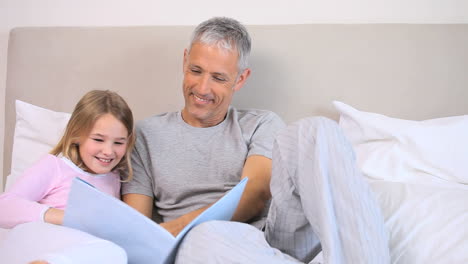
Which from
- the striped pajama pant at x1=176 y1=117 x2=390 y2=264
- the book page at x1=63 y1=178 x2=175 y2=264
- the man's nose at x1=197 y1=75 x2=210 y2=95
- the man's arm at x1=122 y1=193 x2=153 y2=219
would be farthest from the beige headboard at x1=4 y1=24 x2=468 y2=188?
the book page at x1=63 y1=178 x2=175 y2=264

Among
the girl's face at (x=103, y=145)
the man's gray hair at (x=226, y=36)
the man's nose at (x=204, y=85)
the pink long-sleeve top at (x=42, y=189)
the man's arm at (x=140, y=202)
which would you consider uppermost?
the man's gray hair at (x=226, y=36)

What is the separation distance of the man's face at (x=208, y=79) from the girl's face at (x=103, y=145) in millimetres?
251

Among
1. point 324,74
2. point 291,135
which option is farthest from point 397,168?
point 291,135

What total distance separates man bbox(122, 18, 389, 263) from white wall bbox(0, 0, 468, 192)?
0.35m

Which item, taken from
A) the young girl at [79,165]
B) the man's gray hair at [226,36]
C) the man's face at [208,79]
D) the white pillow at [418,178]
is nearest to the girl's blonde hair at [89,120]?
the young girl at [79,165]

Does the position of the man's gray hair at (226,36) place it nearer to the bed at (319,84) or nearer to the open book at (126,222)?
the bed at (319,84)

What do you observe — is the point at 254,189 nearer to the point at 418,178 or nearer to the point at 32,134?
the point at 418,178

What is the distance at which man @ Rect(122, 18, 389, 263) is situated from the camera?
100 cm

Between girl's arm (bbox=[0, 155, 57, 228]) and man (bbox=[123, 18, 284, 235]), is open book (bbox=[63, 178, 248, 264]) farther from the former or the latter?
man (bbox=[123, 18, 284, 235])

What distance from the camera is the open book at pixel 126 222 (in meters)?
1.00

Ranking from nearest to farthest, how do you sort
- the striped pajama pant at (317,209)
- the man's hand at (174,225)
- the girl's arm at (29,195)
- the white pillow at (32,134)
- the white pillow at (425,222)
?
the striped pajama pant at (317,209) → the white pillow at (425,222) → the girl's arm at (29,195) → the man's hand at (174,225) → the white pillow at (32,134)

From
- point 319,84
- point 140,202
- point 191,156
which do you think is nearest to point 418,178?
point 319,84

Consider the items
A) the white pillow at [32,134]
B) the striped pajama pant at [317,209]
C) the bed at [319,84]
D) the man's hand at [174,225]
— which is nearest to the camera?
the striped pajama pant at [317,209]

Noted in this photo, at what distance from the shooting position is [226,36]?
1.56 m
